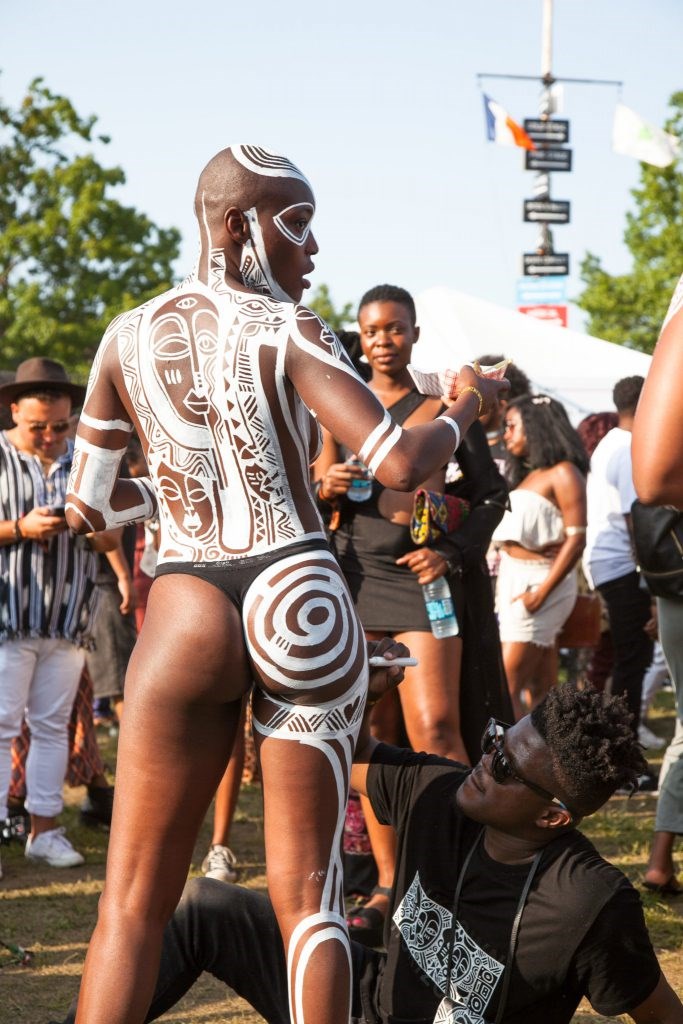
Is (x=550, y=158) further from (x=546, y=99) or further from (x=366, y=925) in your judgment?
(x=366, y=925)

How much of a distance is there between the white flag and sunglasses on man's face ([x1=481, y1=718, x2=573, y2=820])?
16.2 meters

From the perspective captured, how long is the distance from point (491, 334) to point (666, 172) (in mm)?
9850

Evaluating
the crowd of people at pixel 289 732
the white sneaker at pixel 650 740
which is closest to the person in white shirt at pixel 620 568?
the white sneaker at pixel 650 740

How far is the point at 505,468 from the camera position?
6855 millimetres

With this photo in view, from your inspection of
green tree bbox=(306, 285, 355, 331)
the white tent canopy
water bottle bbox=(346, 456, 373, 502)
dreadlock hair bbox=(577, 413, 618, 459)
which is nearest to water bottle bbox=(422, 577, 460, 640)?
water bottle bbox=(346, 456, 373, 502)

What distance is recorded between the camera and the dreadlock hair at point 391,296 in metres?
4.53

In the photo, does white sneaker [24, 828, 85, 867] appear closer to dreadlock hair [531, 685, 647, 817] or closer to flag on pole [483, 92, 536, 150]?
dreadlock hair [531, 685, 647, 817]

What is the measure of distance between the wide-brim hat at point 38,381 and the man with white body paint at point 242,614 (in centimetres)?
281

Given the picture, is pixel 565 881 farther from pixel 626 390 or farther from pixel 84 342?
pixel 84 342

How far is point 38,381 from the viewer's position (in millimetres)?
5215

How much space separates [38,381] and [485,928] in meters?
3.35

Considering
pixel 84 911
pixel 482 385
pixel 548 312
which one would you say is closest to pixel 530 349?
pixel 548 312

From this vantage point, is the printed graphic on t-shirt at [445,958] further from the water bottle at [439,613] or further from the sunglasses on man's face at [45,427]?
the sunglasses on man's face at [45,427]

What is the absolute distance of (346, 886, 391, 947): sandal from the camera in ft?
13.4
